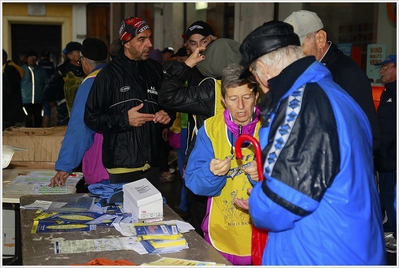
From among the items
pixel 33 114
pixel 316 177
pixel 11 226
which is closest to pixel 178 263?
pixel 316 177

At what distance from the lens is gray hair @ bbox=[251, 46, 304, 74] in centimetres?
228

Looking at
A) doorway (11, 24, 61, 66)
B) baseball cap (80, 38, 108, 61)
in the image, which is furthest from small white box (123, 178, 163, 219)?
doorway (11, 24, 61, 66)

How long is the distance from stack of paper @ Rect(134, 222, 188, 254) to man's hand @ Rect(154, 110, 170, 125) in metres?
1.34

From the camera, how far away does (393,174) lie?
585 centimetres

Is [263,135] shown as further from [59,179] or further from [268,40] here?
[59,179]

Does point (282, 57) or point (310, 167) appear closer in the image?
point (310, 167)

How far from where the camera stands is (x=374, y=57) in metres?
7.08

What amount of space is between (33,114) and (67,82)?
649cm

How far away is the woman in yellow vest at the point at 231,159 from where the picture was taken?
10.2 ft

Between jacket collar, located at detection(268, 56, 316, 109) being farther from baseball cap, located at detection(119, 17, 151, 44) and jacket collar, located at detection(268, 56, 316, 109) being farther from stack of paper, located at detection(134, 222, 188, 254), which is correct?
baseball cap, located at detection(119, 17, 151, 44)

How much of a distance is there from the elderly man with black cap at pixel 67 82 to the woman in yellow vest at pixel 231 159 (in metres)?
3.98

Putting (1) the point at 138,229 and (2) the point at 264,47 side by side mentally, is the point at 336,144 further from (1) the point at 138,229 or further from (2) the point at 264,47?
(1) the point at 138,229

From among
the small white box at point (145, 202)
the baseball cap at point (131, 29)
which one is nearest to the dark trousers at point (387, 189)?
the baseball cap at point (131, 29)

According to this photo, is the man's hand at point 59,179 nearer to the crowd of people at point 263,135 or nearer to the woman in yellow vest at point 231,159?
the crowd of people at point 263,135
